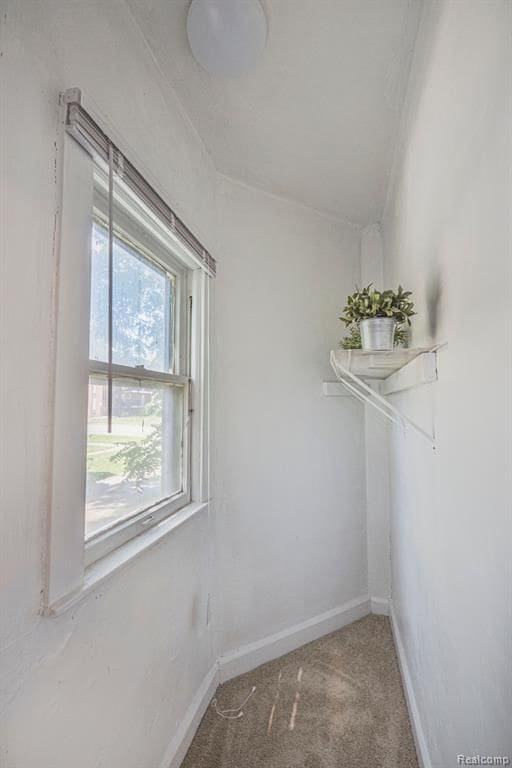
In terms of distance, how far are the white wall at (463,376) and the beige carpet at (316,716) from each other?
0.25 metres

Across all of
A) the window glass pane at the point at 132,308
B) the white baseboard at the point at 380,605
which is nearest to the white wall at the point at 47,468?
the window glass pane at the point at 132,308

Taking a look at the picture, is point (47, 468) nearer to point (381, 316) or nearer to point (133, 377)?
point (133, 377)

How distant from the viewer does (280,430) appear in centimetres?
202

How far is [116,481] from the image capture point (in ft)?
3.89

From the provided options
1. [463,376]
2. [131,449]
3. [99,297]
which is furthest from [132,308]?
[463,376]

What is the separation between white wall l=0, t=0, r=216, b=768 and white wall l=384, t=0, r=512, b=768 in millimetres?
832

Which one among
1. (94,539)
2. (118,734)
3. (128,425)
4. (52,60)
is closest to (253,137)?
(52,60)

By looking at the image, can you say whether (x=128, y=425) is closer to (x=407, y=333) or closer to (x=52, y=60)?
(x=52, y=60)

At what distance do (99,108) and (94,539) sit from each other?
1096mm

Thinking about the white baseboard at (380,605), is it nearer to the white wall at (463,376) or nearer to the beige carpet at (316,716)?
the beige carpet at (316,716)

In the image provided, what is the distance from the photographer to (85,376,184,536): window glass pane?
107cm

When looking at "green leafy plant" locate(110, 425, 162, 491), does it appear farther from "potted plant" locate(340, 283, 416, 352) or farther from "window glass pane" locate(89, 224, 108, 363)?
"potted plant" locate(340, 283, 416, 352)

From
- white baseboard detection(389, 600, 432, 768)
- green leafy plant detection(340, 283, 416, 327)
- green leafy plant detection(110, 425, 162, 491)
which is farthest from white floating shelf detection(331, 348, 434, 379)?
white baseboard detection(389, 600, 432, 768)

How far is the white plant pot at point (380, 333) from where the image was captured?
1377 millimetres
